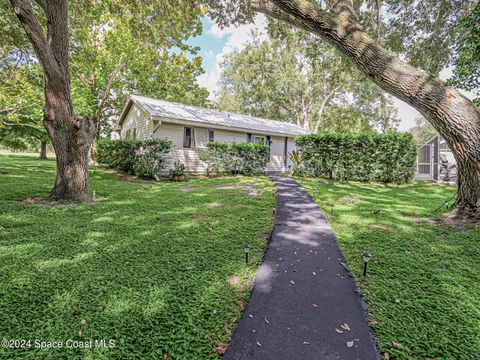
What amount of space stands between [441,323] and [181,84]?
61.3 ft

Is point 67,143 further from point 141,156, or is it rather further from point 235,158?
point 235,158

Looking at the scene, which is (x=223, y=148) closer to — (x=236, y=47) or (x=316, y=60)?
(x=316, y=60)

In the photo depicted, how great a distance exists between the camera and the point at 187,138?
13984mm

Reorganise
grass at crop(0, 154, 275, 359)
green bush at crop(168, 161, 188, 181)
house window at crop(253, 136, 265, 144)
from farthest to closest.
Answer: house window at crop(253, 136, 265, 144) < green bush at crop(168, 161, 188, 181) < grass at crop(0, 154, 275, 359)

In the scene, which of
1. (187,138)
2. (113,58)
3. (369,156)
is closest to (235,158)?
(187,138)

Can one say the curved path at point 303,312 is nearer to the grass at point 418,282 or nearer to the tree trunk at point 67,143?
the grass at point 418,282

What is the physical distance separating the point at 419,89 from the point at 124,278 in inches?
233

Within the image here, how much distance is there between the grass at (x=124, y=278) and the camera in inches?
73.1

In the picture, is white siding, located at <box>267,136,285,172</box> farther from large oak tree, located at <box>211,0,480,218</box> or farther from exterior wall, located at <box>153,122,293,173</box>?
large oak tree, located at <box>211,0,480,218</box>

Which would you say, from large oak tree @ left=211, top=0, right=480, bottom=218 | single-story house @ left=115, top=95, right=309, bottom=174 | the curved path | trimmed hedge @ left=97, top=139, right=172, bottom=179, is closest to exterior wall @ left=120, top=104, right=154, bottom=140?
single-story house @ left=115, top=95, right=309, bottom=174

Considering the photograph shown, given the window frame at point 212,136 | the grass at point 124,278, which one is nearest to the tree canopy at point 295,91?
the window frame at point 212,136

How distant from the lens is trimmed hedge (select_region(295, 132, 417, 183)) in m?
11.5

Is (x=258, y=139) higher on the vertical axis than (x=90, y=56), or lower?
lower

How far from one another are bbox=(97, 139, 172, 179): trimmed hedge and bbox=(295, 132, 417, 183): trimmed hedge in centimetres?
813
